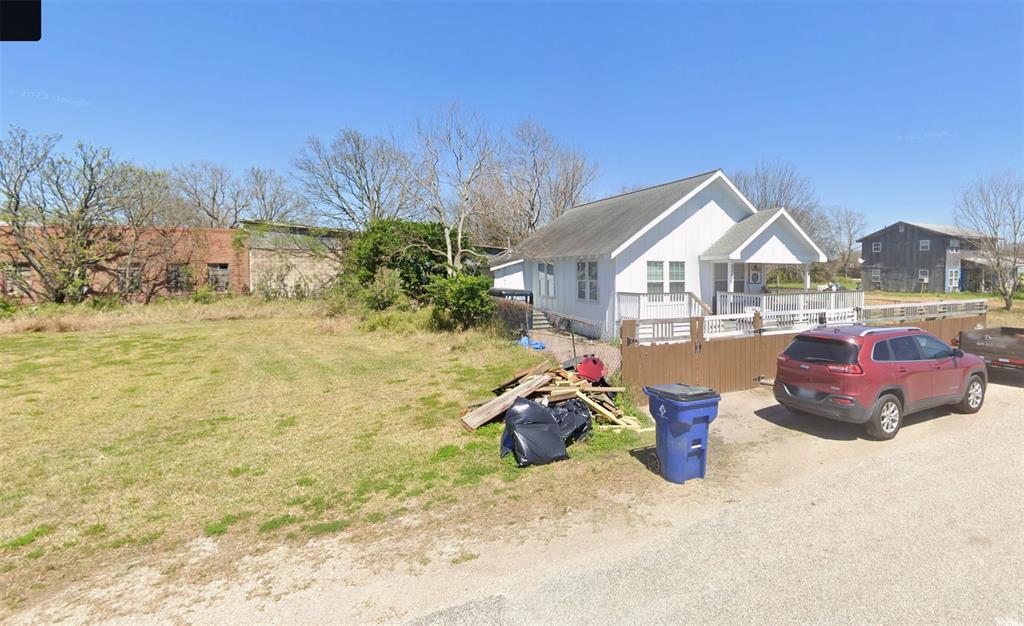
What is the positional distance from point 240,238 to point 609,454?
98.8ft

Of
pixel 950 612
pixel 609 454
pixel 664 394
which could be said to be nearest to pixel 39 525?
pixel 609 454

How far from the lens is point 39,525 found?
5152 mm

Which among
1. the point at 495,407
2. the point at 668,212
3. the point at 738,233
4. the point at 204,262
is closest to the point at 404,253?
the point at 668,212

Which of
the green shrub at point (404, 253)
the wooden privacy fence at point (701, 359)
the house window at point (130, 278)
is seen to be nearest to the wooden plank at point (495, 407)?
the wooden privacy fence at point (701, 359)

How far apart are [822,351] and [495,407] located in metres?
5.39

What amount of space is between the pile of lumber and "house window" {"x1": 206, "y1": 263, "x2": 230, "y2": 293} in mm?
27491

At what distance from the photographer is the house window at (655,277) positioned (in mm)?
17734

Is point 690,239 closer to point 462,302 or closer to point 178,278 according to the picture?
point 462,302

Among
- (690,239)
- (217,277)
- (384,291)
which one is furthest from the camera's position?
(217,277)

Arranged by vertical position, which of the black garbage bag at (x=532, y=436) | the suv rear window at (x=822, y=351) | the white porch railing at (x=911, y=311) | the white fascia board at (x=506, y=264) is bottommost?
the black garbage bag at (x=532, y=436)

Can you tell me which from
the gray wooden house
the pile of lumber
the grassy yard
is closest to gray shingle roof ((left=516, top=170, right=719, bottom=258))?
the grassy yard

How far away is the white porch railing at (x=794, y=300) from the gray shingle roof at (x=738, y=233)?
66.7 inches

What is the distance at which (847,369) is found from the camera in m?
7.17

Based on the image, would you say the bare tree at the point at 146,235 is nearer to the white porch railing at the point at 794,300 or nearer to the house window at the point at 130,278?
the house window at the point at 130,278
